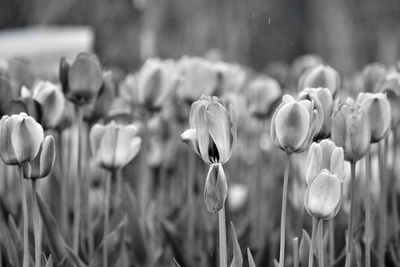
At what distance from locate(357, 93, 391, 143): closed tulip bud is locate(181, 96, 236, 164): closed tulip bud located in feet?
0.67

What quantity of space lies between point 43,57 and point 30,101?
1939 mm

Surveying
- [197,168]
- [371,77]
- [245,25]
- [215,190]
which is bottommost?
[197,168]

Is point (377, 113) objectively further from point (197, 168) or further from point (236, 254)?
point (197, 168)

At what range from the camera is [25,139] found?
896 millimetres

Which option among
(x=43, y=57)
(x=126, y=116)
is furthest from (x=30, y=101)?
(x=43, y=57)

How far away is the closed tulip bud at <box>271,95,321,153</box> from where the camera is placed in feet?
2.87

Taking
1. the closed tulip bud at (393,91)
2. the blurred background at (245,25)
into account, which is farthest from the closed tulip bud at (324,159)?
the blurred background at (245,25)

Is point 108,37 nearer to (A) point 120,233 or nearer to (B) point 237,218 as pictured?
(B) point 237,218

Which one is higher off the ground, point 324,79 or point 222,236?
point 324,79

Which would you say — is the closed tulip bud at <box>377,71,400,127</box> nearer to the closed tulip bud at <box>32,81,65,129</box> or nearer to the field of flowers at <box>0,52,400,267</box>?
the field of flowers at <box>0,52,400,267</box>

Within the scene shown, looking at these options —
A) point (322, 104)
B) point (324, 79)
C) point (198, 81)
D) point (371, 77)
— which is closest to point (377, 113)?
point (322, 104)

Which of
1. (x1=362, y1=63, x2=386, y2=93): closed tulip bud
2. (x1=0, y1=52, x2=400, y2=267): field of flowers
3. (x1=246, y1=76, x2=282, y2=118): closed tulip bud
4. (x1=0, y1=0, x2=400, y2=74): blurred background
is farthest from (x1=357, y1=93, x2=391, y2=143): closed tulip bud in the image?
(x1=0, y1=0, x2=400, y2=74): blurred background

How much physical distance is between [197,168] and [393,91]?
0.72 meters

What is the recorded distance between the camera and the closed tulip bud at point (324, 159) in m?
0.87
